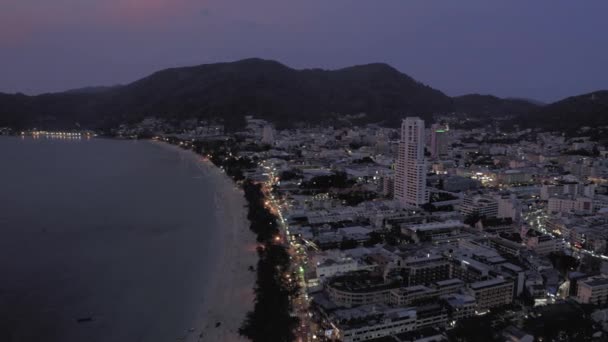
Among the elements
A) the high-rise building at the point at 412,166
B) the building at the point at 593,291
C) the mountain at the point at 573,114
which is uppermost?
the mountain at the point at 573,114

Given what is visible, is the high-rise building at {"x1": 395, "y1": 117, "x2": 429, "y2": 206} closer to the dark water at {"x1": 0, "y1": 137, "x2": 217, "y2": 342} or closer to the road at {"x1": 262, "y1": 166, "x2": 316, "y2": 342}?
the road at {"x1": 262, "y1": 166, "x2": 316, "y2": 342}

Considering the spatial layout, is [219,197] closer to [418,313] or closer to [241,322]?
[241,322]

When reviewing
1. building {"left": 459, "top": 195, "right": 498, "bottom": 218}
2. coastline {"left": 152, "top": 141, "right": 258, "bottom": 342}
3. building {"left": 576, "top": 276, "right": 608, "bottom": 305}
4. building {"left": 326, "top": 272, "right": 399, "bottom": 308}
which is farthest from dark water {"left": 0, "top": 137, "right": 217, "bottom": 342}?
building {"left": 459, "top": 195, "right": 498, "bottom": 218}

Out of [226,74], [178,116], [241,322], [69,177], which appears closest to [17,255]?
[241,322]

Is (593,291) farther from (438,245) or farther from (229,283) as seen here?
(229,283)

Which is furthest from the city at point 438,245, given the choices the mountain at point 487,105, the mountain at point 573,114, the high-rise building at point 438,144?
the mountain at point 487,105

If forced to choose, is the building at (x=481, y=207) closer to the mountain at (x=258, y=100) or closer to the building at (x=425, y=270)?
the building at (x=425, y=270)

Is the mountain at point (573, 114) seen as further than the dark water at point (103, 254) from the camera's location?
Yes
